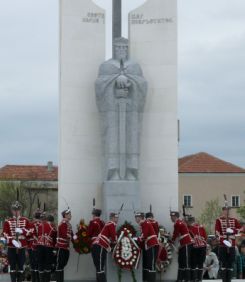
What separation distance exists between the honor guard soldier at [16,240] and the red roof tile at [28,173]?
40.0m

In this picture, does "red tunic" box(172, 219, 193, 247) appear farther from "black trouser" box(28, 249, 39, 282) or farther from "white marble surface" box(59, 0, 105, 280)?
"black trouser" box(28, 249, 39, 282)

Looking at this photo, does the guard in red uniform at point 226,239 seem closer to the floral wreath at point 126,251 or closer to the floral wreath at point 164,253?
the floral wreath at point 164,253

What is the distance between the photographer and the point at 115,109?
919 inches

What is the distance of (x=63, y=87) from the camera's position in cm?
2409

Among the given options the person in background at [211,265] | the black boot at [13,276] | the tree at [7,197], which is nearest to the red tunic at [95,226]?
the black boot at [13,276]

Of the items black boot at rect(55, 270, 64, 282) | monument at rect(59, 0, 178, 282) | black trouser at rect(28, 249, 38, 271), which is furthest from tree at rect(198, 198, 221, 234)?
black trouser at rect(28, 249, 38, 271)

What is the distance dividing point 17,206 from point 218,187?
39.2m

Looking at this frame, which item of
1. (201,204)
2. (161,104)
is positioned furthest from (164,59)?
(201,204)

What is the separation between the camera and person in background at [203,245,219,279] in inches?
982

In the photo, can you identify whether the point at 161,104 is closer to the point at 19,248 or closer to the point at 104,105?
the point at 104,105

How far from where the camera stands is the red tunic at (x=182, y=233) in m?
22.5

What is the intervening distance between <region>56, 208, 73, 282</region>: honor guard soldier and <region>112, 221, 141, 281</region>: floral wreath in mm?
1188

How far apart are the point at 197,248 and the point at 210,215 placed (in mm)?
31609

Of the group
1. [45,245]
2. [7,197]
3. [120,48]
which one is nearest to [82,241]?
[45,245]
